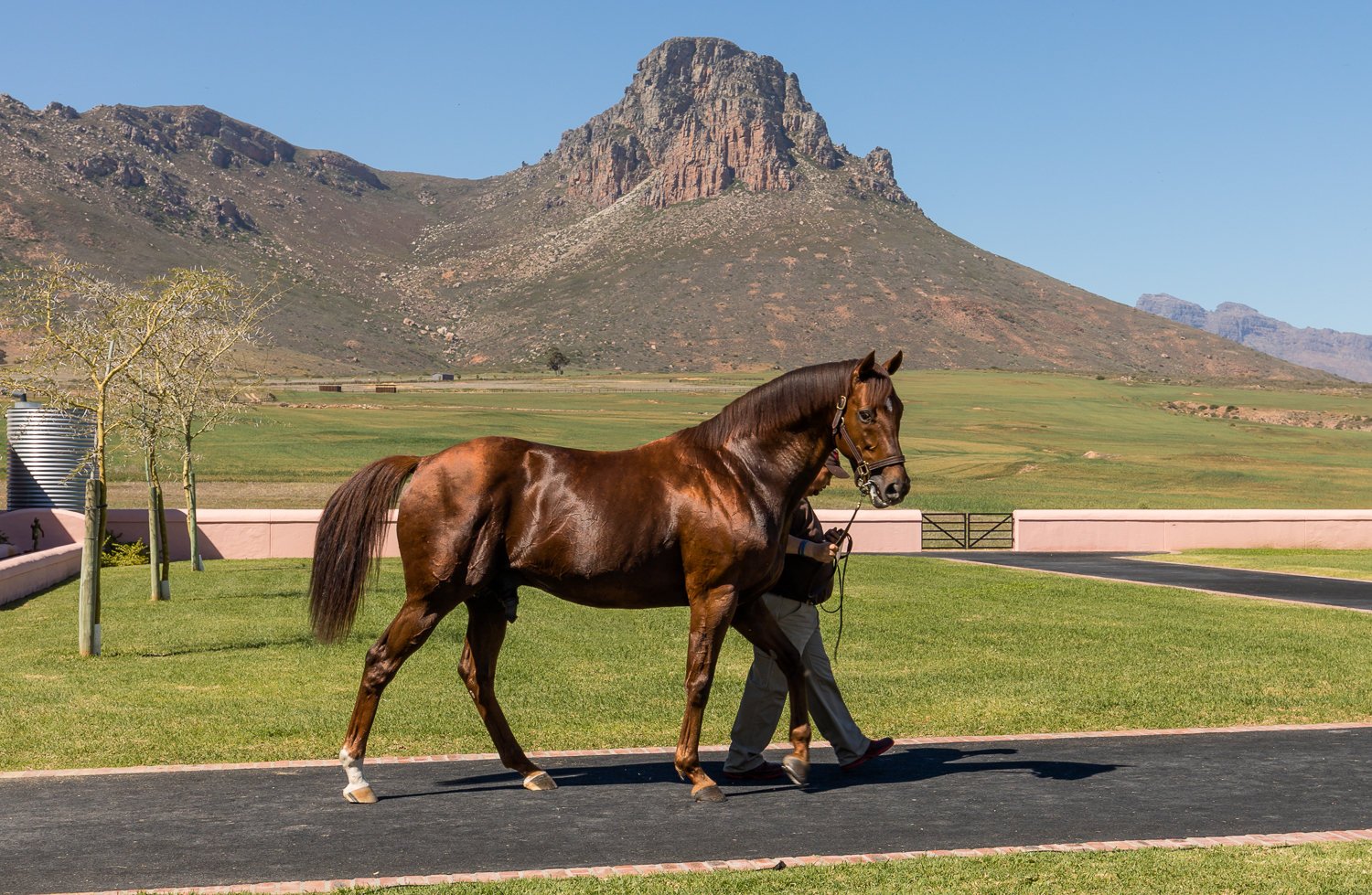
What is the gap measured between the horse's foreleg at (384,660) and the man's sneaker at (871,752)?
312 centimetres

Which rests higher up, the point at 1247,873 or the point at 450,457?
the point at 450,457

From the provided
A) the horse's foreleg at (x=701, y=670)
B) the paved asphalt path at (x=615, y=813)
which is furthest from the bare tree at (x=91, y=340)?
the horse's foreleg at (x=701, y=670)

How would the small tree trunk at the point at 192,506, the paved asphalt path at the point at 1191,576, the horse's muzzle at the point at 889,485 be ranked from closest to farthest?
the horse's muzzle at the point at 889,485 < the paved asphalt path at the point at 1191,576 < the small tree trunk at the point at 192,506

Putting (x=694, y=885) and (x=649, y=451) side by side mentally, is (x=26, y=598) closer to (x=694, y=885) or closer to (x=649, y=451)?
(x=649, y=451)

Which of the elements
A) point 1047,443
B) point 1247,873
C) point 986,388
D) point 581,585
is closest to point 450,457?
point 581,585

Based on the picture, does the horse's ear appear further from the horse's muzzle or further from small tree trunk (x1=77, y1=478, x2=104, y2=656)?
small tree trunk (x1=77, y1=478, x2=104, y2=656)

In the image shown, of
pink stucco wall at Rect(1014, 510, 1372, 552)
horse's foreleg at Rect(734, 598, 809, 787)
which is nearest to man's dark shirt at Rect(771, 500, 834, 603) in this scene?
horse's foreleg at Rect(734, 598, 809, 787)

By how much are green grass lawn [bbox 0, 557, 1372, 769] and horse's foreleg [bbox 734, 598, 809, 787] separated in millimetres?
1933

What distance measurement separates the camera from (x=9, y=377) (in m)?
24.2

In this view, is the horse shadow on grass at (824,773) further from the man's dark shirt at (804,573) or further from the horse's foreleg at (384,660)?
the man's dark shirt at (804,573)

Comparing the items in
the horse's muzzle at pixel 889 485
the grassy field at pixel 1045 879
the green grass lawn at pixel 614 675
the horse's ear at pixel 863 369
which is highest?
the horse's ear at pixel 863 369

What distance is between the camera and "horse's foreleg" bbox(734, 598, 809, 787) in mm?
8922

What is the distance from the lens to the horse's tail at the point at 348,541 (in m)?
8.88

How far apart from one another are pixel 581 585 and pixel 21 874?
354 centimetres
